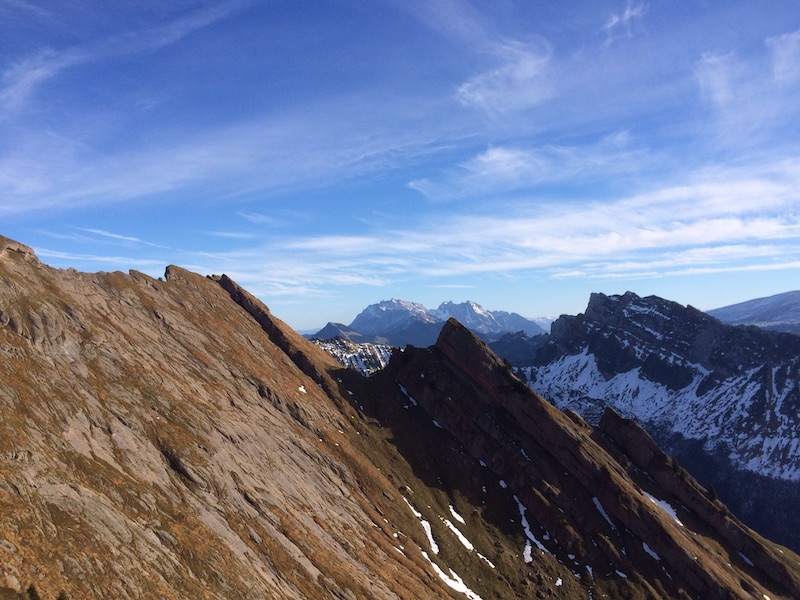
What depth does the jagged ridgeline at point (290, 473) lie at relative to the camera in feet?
142

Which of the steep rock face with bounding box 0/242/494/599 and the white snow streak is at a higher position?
the steep rock face with bounding box 0/242/494/599

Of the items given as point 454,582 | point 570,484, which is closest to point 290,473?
point 454,582

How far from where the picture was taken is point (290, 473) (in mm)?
76812

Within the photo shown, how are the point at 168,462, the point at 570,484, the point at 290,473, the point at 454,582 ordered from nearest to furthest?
the point at 168,462 → the point at 454,582 → the point at 290,473 → the point at 570,484

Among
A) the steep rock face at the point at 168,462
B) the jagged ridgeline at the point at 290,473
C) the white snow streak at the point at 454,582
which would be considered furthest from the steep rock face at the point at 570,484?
the steep rock face at the point at 168,462

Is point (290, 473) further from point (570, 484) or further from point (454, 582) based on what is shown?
point (570, 484)

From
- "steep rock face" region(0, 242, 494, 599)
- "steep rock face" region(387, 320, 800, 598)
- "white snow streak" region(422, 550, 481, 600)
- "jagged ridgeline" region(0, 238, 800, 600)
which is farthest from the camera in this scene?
"steep rock face" region(387, 320, 800, 598)

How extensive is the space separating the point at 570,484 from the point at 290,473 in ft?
205

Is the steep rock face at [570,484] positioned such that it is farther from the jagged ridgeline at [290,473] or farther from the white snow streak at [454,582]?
the white snow streak at [454,582]

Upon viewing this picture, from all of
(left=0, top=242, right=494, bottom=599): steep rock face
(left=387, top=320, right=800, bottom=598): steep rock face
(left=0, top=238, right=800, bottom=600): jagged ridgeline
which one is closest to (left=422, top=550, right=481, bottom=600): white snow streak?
(left=0, top=238, right=800, bottom=600): jagged ridgeline

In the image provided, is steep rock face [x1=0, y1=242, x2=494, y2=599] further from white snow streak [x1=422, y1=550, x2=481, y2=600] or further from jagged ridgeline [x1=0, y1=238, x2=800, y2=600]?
white snow streak [x1=422, y1=550, x2=481, y2=600]

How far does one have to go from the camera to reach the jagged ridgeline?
43375mm

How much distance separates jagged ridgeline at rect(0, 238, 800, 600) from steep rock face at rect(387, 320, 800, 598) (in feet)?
1.42

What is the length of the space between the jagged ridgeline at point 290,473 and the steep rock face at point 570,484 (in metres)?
0.43
